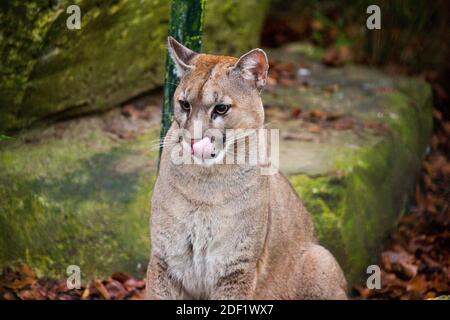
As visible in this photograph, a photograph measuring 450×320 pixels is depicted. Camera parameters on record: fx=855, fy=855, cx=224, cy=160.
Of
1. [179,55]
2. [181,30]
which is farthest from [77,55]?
[179,55]

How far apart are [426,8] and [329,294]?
535cm

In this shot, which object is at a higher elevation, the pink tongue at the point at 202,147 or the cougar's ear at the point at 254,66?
the cougar's ear at the point at 254,66

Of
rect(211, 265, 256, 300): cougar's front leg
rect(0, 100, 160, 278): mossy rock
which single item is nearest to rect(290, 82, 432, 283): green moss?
rect(0, 100, 160, 278): mossy rock

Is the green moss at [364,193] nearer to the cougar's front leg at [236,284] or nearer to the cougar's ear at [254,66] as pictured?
the cougar's front leg at [236,284]

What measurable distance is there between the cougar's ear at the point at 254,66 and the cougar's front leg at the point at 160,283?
1318 millimetres

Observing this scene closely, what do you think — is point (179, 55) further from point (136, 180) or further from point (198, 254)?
point (136, 180)

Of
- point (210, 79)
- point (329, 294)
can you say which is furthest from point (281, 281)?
point (210, 79)

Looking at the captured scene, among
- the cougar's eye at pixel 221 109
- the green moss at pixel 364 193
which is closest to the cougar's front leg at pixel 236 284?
the cougar's eye at pixel 221 109

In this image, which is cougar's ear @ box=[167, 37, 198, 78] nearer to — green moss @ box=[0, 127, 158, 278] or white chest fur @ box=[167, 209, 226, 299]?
white chest fur @ box=[167, 209, 226, 299]

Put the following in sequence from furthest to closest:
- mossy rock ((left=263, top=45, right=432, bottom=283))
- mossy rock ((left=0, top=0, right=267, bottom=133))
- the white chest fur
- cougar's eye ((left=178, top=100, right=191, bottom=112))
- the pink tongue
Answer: mossy rock ((left=263, top=45, right=432, bottom=283)) < mossy rock ((left=0, top=0, right=267, bottom=133)) < the white chest fur < cougar's eye ((left=178, top=100, right=191, bottom=112)) < the pink tongue

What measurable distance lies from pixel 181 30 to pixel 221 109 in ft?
4.13

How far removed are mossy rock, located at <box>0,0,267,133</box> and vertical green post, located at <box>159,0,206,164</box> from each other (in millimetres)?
1387

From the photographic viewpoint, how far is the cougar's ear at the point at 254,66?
534cm

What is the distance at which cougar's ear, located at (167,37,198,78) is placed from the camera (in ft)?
18.1
